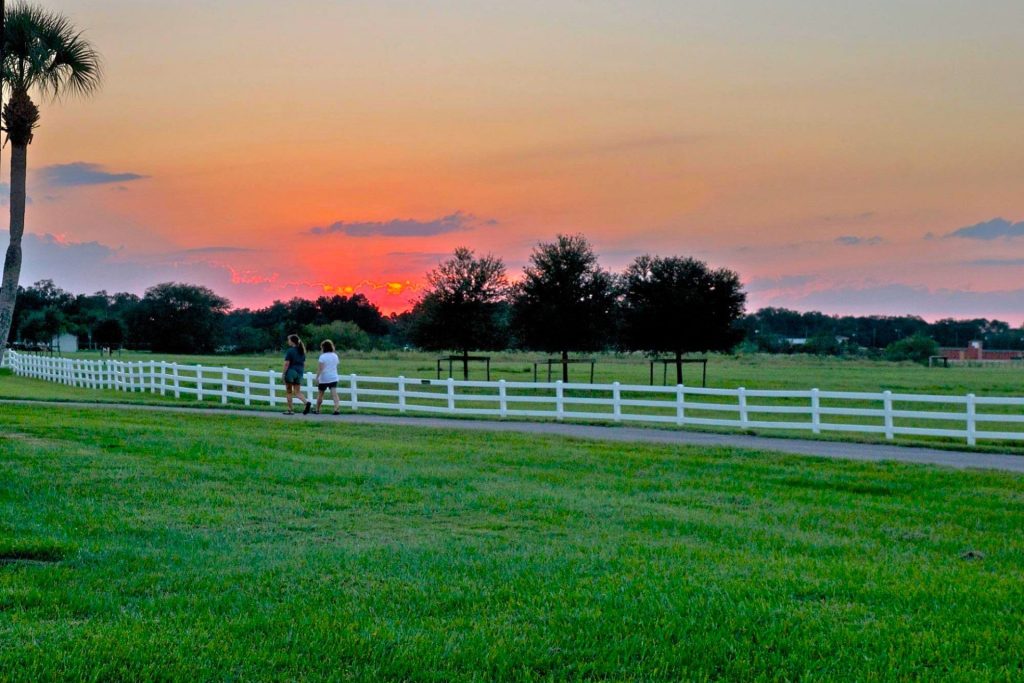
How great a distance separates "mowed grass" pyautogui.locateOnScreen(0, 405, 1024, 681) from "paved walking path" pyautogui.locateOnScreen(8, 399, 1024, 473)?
1.75 m

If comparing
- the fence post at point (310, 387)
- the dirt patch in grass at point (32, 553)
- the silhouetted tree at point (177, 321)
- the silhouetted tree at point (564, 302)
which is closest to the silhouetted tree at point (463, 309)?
the silhouetted tree at point (564, 302)

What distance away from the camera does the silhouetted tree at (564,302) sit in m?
45.1

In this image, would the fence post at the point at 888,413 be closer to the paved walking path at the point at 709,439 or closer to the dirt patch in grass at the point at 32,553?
the paved walking path at the point at 709,439

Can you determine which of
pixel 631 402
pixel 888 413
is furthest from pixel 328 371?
pixel 888 413

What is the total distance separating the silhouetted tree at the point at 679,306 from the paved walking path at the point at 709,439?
75.3 ft

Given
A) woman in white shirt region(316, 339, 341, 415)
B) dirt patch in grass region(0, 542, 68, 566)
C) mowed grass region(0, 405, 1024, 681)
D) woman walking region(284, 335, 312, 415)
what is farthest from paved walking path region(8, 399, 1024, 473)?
dirt patch in grass region(0, 542, 68, 566)

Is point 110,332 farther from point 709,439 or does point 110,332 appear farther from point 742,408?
point 709,439

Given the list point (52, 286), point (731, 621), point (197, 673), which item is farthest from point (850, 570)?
point (52, 286)

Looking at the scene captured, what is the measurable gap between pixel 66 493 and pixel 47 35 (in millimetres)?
11352

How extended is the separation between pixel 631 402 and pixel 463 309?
23.1 m

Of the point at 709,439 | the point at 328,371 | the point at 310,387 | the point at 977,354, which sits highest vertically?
the point at 328,371

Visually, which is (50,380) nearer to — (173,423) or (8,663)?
(173,423)

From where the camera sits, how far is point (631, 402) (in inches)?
977

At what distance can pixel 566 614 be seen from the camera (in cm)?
702
